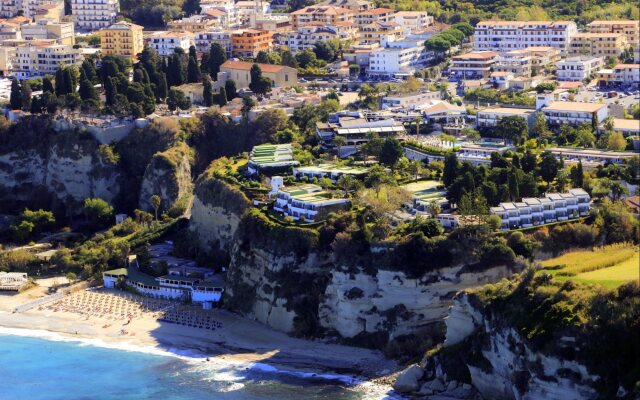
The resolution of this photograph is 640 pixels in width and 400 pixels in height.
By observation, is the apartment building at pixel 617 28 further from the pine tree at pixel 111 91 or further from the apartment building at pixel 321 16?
the pine tree at pixel 111 91

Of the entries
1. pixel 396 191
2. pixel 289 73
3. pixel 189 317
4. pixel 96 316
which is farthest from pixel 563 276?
pixel 289 73

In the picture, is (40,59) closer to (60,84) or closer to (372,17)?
(60,84)

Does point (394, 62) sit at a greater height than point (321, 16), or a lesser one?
lesser

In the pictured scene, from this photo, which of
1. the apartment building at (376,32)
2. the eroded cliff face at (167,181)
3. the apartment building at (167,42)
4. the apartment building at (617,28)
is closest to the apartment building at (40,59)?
the apartment building at (167,42)

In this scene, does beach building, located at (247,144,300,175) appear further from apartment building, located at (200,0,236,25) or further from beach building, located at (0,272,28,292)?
apartment building, located at (200,0,236,25)

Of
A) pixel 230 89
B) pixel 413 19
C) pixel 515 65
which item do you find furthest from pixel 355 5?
pixel 230 89

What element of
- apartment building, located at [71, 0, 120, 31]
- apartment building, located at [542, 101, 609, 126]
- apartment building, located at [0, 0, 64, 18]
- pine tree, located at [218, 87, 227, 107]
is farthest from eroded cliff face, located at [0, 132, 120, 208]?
apartment building, located at [0, 0, 64, 18]
